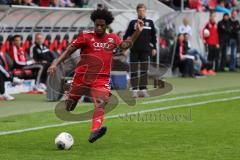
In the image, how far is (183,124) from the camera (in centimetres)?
1491

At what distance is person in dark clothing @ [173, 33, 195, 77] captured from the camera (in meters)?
26.8

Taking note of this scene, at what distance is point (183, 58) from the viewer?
A: 26.8 m

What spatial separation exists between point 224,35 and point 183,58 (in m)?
Result: 3.84

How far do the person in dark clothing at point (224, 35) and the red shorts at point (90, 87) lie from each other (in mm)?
18036

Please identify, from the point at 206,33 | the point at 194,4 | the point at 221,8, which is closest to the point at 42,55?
the point at 206,33

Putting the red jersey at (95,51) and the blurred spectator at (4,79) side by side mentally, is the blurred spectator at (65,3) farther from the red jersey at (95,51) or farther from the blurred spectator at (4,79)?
the red jersey at (95,51)

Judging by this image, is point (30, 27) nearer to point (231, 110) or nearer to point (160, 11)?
point (160, 11)

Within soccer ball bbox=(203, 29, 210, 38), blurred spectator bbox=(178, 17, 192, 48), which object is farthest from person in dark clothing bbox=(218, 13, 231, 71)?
blurred spectator bbox=(178, 17, 192, 48)

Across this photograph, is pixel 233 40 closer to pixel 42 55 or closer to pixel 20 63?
pixel 42 55

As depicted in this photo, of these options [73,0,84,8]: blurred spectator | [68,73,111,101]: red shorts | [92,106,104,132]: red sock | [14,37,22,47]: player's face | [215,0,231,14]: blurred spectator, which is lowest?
[215,0,231,14]: blurred spectator

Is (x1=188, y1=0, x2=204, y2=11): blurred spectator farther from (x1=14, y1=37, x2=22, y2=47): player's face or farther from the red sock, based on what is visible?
the red sock

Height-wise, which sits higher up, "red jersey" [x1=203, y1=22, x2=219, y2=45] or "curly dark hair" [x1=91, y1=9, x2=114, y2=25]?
"curly dark hair" [x1=91, y1=9, x2=114, y2=25]

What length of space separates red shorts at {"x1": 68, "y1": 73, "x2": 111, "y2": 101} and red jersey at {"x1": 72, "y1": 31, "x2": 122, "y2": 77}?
3.4 inches

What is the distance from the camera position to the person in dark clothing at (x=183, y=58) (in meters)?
26.8
